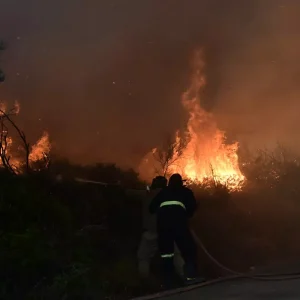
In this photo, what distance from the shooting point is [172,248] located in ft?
22.0

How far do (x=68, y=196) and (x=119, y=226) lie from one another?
3.56 feet

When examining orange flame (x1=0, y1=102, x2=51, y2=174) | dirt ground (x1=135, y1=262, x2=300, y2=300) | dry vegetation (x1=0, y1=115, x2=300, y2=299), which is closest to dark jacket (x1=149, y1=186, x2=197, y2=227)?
dry vegetation (x1=0, y1=115, x2=300, y2=299)

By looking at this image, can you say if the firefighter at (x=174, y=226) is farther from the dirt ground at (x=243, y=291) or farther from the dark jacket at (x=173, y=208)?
the dirt ground at (x=243, y=291)

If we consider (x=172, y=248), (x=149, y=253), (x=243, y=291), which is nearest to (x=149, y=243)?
(x=149, y=253)

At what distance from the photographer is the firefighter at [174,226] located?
261 inches

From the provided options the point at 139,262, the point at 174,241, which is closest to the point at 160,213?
the point at 174,241

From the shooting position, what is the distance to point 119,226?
8570mm

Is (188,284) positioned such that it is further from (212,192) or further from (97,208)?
(212,192)

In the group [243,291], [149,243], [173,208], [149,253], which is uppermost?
[173,208]

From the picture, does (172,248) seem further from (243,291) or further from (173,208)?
(243,291)

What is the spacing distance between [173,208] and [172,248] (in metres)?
0.56

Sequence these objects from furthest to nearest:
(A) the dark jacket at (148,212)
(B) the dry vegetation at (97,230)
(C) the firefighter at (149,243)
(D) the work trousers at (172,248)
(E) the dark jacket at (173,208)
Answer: (A) the dark jacket at (148,212) → (C) the firefighter at (149,243) → (E) the dark jacket at (173,208) → (D) the work trousers at (172,248) → (B) the dry vegetation at (97,230)

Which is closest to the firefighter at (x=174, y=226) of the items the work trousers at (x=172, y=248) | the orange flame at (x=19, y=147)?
the work trousers at (x=172, y=248)

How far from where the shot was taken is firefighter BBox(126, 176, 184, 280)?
7087 mm
